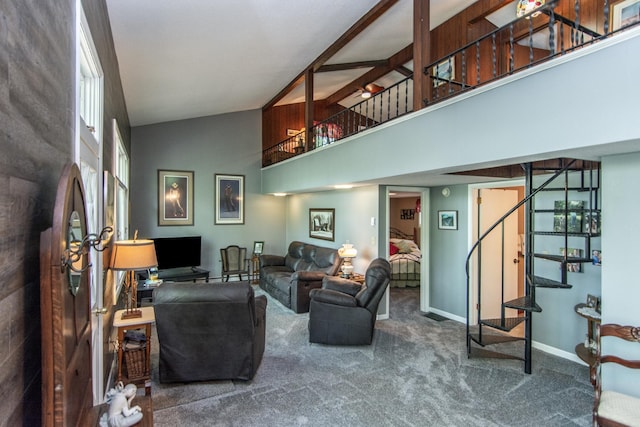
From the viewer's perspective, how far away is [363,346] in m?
4.21

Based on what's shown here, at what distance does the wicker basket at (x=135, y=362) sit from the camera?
123 inches

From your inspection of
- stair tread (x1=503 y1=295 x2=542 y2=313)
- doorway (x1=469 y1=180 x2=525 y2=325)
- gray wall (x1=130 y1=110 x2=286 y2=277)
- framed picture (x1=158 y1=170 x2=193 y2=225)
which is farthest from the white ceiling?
stair tread (x1=503 y1=295 x2=542 y2=313)

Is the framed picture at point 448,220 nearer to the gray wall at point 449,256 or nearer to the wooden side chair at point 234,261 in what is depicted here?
the gray wall at point 449,256

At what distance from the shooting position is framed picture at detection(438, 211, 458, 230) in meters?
5.34

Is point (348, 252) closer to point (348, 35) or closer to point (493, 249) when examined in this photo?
point (493, 249)

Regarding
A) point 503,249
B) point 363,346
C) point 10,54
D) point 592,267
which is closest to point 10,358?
point 10,54

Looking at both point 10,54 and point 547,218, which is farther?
point 547,218

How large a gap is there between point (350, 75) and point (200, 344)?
5.85 m

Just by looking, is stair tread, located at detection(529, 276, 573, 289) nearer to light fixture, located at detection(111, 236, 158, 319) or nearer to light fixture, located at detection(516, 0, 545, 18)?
light fixture, located at detection(516, 0, 545, 18)

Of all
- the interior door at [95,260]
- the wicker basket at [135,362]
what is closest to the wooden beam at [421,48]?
the interior door at [95,260]

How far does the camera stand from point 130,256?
9.65 feet

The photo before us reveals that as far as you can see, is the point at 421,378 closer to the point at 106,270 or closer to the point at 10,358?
the point at 106,270

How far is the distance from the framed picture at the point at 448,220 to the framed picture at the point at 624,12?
2.86 m

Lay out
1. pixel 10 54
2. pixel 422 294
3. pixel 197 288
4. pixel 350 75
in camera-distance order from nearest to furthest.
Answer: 1. pixel 10 54
2. pixel 197 288
3. pixel 422 294
4. pixel 350 75
